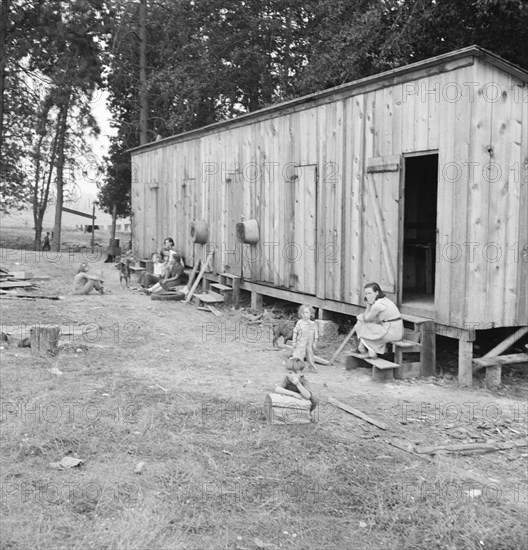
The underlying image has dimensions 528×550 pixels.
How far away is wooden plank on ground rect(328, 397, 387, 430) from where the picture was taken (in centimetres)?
685

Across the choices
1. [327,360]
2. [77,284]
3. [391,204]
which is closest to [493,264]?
[391,204]

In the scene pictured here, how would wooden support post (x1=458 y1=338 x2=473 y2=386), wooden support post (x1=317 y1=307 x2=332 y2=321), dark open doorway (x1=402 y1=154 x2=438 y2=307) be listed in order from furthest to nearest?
dark open doorway (x1=402 y1=154 x2=438 y2=307) < wooden support post (x1=317 y1=307 x2=332 y2=321) < wooden support post (x1=458 y1=338 x2=473 y2=386)

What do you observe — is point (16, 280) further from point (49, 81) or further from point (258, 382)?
point (49, 81)

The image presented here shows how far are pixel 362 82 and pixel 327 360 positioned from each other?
454 centimetres

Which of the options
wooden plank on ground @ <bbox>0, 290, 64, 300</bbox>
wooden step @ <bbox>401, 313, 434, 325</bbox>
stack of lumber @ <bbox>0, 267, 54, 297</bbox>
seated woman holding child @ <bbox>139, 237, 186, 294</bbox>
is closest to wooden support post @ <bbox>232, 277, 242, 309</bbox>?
seated woman holding child @ <bbox>139, 237, 186, 294</bbox>

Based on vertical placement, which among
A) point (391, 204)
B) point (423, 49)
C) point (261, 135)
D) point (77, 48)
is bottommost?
point (391, 204)

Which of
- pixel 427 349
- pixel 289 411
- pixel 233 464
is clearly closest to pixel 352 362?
pixel 427 349

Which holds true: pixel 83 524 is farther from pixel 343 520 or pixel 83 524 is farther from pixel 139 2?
pixel 139 2

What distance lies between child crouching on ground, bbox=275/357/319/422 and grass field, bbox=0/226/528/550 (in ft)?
0.84

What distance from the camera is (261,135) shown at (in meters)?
14.1

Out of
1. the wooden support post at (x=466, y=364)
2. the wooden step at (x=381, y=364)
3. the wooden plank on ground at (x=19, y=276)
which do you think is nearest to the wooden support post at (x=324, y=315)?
the wooden step at (x=381, y=364)

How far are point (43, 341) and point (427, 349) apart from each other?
5.52 m

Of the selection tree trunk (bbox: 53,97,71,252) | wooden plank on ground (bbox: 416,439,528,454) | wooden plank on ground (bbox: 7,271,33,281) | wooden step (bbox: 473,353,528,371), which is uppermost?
tree trunk (bbox: 53,97,71,252)

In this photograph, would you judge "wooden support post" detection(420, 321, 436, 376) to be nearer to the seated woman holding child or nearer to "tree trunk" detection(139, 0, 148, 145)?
the seated woman holding child
